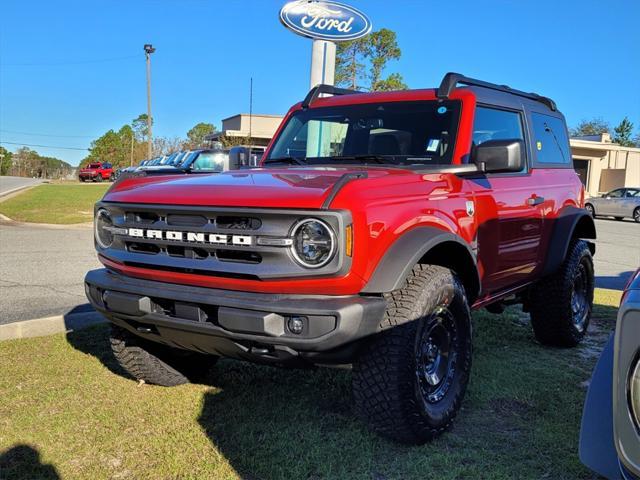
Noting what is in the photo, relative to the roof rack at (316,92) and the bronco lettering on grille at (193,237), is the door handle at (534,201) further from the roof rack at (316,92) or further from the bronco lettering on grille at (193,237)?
the bronco lettering on grille at (193,237)

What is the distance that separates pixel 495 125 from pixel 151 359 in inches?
118

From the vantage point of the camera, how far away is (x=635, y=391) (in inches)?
63.1

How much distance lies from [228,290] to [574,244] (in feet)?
12.2

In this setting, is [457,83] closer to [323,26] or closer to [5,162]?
[323,26]

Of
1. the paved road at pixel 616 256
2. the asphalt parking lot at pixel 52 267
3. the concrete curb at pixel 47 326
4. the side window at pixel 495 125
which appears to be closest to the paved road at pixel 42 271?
the asphalt parking lot at pixel 52 267

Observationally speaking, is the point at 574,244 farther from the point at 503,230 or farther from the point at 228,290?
the point at 228,290

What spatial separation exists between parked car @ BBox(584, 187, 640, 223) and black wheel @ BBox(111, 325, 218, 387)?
79.8ft

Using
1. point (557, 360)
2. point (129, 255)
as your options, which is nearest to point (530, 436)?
point (557, 360)

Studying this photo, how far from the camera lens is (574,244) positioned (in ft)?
17.7

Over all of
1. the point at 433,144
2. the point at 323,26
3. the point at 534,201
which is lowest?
the point at 534,201

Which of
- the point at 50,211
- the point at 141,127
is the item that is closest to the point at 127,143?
the point at 141,127

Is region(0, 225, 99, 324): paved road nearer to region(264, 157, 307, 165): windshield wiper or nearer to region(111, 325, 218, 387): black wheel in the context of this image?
region(111, 325, 218, 387): black wheel

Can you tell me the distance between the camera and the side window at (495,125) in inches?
166

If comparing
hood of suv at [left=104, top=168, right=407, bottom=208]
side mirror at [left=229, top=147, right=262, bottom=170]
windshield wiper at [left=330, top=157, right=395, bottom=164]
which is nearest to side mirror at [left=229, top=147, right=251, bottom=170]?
side mirror at [left=229, top=147, right=262, bottom=170]
